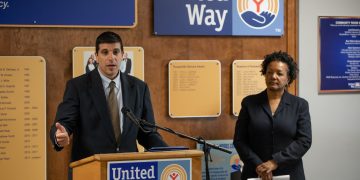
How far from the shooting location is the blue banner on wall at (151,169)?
253 cm

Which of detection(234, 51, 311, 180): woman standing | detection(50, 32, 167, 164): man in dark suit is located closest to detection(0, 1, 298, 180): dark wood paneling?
detection(234, 51, 311, 180): woman standing

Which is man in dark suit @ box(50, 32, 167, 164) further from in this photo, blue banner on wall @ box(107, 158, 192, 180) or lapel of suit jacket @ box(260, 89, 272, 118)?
lapel of suit jacket @ box(260, 89, 272, 118)

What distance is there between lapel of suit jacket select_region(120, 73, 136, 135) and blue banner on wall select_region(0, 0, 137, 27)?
1046 mm

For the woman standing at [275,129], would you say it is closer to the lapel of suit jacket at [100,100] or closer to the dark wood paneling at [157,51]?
the dark wood paneling at [157,51]

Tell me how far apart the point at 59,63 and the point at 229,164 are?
159 cm

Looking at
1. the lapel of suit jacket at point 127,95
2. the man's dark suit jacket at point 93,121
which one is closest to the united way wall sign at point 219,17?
the lapel of suit jacket at point 127,95

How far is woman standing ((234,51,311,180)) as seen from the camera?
402cm

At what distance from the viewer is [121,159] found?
2535 mm

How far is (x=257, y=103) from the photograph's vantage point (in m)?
4.18

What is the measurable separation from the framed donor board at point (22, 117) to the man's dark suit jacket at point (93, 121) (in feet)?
3.19

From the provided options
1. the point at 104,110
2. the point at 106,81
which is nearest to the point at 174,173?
the point at 104,110

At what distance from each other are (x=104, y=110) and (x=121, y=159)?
3.18 ft

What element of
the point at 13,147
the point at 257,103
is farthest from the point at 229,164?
the point at 13,147

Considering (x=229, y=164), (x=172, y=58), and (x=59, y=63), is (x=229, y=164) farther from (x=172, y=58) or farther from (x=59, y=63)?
(x=59, y=63)
